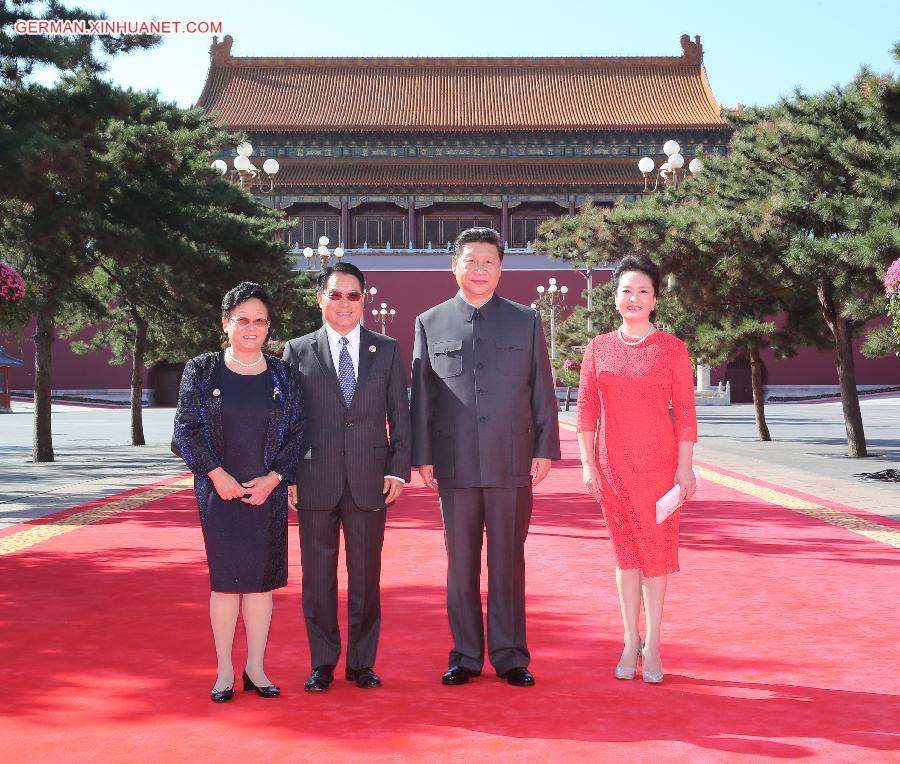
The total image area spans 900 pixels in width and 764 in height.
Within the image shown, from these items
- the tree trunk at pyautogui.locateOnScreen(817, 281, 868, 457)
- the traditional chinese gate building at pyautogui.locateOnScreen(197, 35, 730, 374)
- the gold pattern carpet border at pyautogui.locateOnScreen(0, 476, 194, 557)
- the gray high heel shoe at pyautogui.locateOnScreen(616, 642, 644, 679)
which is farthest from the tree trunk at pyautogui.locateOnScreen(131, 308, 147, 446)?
the traditional chinese gate building at pyautogui.locateOnScreen(197, 35, 730, 374)

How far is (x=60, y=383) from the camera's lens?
44.1 m

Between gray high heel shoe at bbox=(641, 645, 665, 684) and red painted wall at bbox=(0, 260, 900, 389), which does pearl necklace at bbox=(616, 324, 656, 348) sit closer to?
gray high heel shoe at bbox=(641, 645, 665, 684)

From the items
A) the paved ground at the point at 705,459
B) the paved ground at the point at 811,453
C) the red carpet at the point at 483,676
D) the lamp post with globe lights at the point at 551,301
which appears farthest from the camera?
the lamp post with globe lights at the point at 551,301

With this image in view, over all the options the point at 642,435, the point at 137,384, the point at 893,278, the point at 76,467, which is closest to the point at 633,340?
the point at 642,435

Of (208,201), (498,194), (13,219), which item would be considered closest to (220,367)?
(13,219)

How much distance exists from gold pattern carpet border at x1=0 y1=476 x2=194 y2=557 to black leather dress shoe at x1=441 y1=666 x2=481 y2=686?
4378 mm

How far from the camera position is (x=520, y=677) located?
4.43m

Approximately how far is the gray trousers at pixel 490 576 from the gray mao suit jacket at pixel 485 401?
0.26ft

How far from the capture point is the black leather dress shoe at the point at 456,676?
442 centimetres

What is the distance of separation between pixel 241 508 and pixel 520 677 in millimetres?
1196

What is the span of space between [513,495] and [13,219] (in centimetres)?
1036

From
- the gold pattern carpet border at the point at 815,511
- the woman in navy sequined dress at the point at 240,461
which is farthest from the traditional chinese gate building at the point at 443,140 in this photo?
the woman in navy sequined dress at the point at 240,461

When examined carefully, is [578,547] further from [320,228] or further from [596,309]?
[320,228]

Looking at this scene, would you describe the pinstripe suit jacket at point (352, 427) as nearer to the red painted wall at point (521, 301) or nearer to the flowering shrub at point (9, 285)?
the flowering shrub at point (9, 285)
